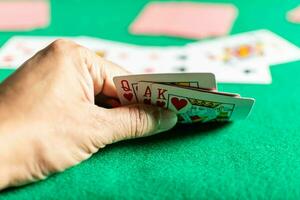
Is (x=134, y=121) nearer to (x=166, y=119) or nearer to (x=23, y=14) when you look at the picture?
(x=166, y=119)

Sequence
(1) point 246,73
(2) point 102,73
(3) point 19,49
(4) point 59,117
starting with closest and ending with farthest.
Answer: (4) point 59,117 → (2) point 102,73 → (1) point 246,73 → (3) point 19,49

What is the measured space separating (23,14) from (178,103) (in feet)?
2.50

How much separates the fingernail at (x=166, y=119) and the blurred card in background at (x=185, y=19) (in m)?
0.45

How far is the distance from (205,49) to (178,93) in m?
0.40

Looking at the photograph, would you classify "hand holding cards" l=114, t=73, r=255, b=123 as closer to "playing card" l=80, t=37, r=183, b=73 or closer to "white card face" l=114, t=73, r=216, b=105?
"white card face" l=114, t=73, r=216, b=105

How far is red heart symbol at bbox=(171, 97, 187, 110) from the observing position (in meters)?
0.77

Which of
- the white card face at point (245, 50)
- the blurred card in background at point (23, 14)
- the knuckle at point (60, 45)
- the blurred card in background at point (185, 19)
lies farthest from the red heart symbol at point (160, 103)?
the blurred card in background at point (23, 14)

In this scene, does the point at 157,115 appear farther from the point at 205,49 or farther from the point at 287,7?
the point at 287,7

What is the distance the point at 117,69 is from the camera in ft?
2.70

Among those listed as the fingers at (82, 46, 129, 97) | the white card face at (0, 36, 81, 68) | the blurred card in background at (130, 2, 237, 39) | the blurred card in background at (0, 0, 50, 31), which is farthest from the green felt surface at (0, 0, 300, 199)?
the blurred card in background at (0, 0, 50, 31)

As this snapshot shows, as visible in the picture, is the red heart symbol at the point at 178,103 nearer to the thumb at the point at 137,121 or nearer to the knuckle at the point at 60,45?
the thumb at the point at 137,121

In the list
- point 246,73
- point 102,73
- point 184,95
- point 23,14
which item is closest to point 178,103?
point 184,95

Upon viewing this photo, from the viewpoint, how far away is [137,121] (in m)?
0.76

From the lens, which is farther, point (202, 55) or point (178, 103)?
point (202, 55)
